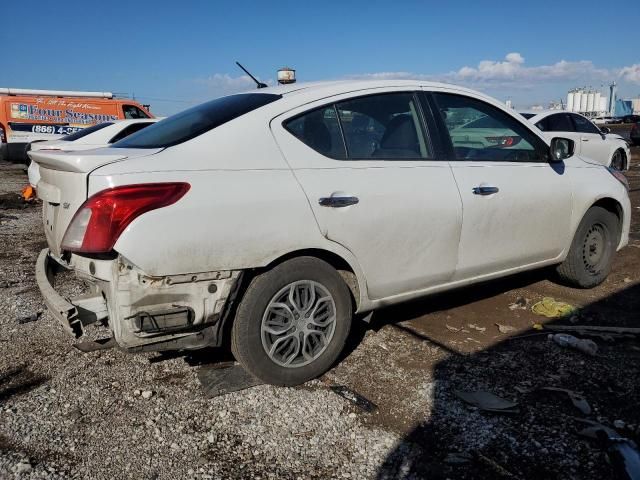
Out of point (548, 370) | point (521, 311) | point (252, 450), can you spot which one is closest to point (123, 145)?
point (252, 450)

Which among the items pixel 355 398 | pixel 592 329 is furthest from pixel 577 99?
pixel 355 398

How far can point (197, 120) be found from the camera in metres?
3.48

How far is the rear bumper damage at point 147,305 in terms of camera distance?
9.15 ft

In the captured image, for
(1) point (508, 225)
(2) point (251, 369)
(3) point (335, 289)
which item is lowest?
(2) point (251, 369)

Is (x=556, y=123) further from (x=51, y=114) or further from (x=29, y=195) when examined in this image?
(x=51, y=114)

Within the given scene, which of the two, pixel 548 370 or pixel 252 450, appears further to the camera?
pixel 548 370

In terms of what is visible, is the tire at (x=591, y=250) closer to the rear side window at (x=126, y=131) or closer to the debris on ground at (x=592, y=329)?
the debris on ground at (x=592, y=329)

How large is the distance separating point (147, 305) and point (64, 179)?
34.0 inches

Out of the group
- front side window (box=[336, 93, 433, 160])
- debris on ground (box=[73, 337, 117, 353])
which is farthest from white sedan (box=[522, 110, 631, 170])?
debris on ground (box=[73, 337, 117, 353])

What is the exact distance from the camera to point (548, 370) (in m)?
3.54

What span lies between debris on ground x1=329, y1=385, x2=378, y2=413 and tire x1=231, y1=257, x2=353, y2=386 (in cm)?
16

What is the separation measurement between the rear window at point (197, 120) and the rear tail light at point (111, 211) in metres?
0.45

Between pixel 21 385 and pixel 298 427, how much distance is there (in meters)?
1.78

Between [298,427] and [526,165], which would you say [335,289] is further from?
[526,165]
